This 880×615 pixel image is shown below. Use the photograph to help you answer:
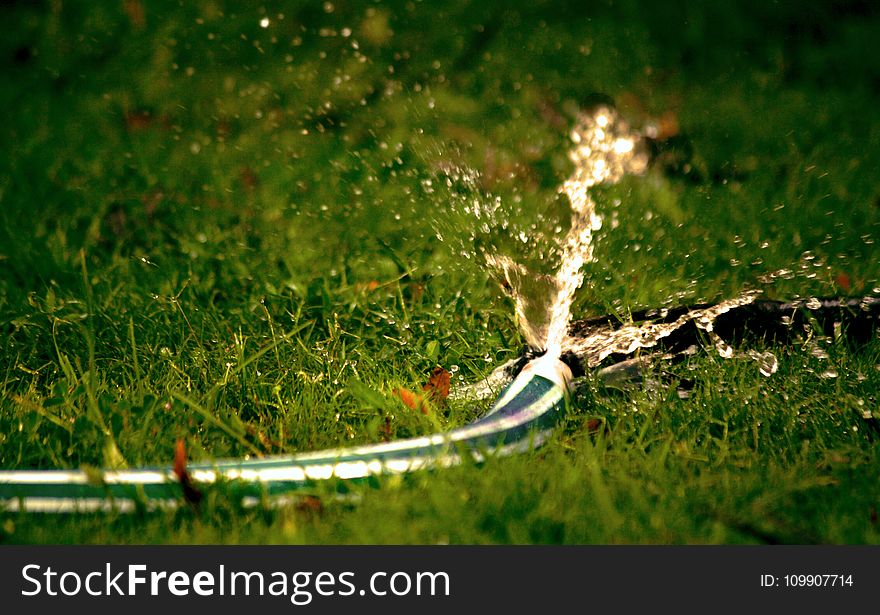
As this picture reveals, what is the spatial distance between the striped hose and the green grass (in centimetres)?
5

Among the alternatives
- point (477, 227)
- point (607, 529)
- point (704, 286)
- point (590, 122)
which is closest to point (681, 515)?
point (607, 529)

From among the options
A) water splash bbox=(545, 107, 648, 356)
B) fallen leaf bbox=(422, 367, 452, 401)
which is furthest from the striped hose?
water splash bbox=(545, 107, 648, 356)

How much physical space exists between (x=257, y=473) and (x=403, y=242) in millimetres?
1422

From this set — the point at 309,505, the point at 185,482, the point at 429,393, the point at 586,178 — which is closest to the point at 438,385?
the point at 429,393

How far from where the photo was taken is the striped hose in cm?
197

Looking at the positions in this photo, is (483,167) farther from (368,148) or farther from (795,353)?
(795,353)

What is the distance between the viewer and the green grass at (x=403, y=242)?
6.69 feet

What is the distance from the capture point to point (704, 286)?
3.00 metres

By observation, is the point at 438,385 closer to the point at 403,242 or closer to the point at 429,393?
the point at 429,393

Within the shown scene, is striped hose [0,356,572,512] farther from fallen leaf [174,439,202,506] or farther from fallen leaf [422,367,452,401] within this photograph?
fallen leaf [422,367,452,401]

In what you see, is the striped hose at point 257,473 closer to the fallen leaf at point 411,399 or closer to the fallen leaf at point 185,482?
the fallen leaf at point 185,482

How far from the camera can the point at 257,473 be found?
6.61 ft

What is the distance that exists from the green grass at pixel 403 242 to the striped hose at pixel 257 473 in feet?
0.16

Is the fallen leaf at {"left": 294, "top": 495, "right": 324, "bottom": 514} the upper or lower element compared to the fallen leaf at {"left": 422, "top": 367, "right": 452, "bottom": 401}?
lower
